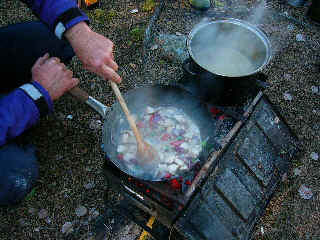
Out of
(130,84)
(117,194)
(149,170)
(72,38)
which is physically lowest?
(117,194)

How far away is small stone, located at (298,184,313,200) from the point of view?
153 inches

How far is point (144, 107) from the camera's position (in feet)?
11.3

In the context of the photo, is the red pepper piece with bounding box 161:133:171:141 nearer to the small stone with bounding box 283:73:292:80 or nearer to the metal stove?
the metal stove

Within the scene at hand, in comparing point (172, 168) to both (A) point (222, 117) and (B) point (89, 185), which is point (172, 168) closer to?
(A) point (222, 117)

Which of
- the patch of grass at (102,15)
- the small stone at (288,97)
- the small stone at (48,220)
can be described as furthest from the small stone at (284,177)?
the patch of grass at (102,15)

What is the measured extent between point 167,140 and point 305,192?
2.26m

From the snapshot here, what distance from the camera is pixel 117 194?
392 cm

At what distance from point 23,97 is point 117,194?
1.90 meters

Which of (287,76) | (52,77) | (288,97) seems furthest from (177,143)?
(287,76)

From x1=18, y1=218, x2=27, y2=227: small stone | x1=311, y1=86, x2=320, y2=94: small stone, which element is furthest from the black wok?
x1=311, y1=86, x2=320, y2=94: small stone

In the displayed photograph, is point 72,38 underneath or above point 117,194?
above

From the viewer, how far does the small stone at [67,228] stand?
12.0 feet

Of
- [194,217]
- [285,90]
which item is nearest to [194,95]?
[194,217]

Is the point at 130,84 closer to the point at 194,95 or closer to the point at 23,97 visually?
the point at 194,95
